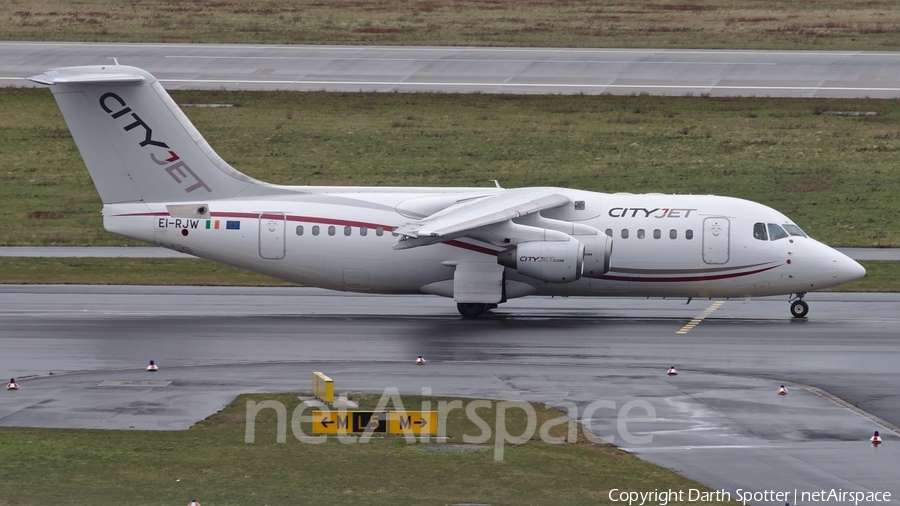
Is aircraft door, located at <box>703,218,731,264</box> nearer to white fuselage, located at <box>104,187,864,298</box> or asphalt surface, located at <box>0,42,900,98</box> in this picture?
white fuselage, located at <box>104,187,864,298</box>

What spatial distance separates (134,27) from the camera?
74.2 metres

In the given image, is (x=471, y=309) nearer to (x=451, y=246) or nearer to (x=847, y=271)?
(x=451, y=246)

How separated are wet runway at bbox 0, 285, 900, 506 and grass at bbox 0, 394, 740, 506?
1056 millimetres

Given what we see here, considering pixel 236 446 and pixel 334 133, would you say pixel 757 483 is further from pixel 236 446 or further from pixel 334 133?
pixel 334 133

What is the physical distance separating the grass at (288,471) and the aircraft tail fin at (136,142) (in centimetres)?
1370

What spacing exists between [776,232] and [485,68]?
112 feet

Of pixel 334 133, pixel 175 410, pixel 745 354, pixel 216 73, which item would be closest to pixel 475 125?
pixel 334 133

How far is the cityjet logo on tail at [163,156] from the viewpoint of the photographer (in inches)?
1261

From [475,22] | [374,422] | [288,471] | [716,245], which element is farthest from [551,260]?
[475,22]

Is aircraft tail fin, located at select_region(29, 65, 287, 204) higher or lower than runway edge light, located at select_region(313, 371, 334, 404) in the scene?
higher

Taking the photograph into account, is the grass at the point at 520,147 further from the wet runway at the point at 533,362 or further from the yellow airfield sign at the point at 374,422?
the yellow airfield sign at the point at 374,422

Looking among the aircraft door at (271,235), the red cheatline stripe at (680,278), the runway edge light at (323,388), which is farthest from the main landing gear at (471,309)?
the runway edge light at (323,388)

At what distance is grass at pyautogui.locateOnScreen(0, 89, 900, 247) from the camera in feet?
166

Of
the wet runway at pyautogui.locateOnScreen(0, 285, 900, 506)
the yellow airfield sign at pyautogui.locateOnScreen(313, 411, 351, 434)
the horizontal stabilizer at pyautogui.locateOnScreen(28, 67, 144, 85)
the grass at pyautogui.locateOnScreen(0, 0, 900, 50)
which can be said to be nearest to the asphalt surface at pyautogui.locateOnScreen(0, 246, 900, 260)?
the wet runway at pyautogui.locateOnScreen(0, 285, 900, 506)
